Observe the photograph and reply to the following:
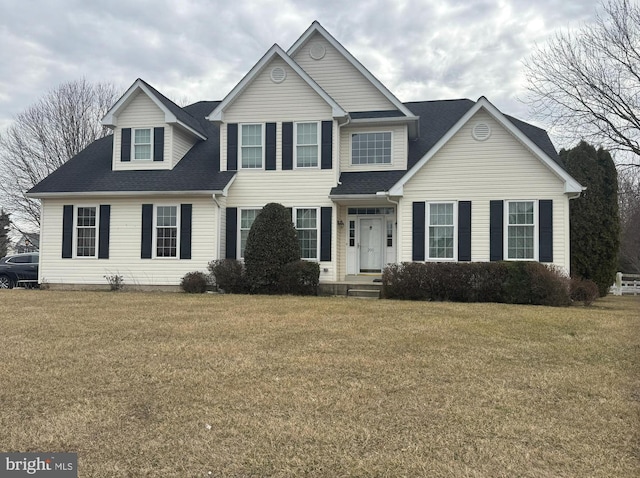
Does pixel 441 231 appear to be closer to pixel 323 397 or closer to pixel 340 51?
pixel 340 51

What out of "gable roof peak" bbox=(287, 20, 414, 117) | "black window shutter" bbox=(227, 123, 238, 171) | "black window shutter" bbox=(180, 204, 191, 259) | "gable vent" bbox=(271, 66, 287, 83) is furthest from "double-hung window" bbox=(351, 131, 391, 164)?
"black window shutter" bbox=(180, 204, 191, 259)

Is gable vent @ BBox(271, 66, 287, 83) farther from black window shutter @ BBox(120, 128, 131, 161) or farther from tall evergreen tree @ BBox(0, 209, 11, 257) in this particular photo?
tall evergreen tree @ BBox(0, 209, 11, 257)

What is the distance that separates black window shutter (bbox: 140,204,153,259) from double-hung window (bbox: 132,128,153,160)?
2.22 metres

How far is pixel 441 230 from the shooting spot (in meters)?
15.0

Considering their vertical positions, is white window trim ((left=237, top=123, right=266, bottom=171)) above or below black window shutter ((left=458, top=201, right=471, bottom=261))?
above

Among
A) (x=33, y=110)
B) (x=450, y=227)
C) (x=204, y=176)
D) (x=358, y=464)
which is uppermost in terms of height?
(x=33, y=110)

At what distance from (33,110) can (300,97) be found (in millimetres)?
27638

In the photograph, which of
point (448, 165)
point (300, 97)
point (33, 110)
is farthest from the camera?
point (33, 110)

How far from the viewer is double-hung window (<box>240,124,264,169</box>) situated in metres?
16.9

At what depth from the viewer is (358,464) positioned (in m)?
3.46

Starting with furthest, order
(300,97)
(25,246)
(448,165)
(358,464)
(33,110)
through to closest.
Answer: (25,246) < (33,110) < (300,97) < (448,165) < (358,464)

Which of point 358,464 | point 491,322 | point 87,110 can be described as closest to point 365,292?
point 491,322

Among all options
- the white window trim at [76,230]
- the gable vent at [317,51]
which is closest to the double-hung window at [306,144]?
the gable vent at [317,51]

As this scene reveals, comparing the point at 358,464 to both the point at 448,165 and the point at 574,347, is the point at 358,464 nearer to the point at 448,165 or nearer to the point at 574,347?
the point at 574,347
